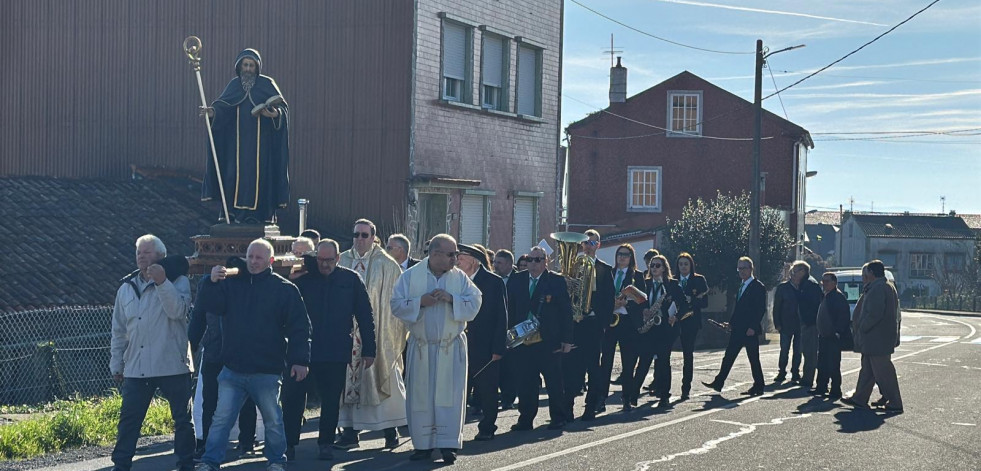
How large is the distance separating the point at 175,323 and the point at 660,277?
715 centimetres

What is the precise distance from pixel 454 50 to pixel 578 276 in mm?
12600

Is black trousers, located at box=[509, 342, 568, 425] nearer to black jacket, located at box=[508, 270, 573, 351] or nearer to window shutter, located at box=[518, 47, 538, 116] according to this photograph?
black jacket, located at box=[508, 270, 573, 351]

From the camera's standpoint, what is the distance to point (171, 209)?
22.5 meters

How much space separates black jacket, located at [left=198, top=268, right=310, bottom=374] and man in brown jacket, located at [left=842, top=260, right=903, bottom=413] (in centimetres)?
810

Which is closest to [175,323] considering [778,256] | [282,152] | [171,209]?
[282,152]

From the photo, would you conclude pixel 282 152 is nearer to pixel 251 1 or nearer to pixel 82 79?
pixel 251 1

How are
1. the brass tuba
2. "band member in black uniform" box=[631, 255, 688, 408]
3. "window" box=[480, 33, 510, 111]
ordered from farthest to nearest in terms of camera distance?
"window" box=[480, 33, 510, 111] < "band member in black uniform" box=[631, 255, 688, 408] < the brass tuba

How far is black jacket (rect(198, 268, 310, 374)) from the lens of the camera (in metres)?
8.49

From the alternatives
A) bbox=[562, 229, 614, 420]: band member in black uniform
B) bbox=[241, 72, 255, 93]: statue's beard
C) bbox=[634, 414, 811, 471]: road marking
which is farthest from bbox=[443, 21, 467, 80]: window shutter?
bbox=[634, 414, 811, 471]: road marking

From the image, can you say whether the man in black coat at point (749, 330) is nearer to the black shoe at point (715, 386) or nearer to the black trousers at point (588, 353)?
the black shoe at point (715, 386)

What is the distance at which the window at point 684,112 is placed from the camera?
43906 mm

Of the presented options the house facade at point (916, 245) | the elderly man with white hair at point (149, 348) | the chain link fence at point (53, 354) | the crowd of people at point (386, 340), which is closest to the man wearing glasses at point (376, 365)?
the crowd of people at point (386, 340)

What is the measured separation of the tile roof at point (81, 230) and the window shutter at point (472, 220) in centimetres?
542

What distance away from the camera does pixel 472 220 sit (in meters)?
25.6
